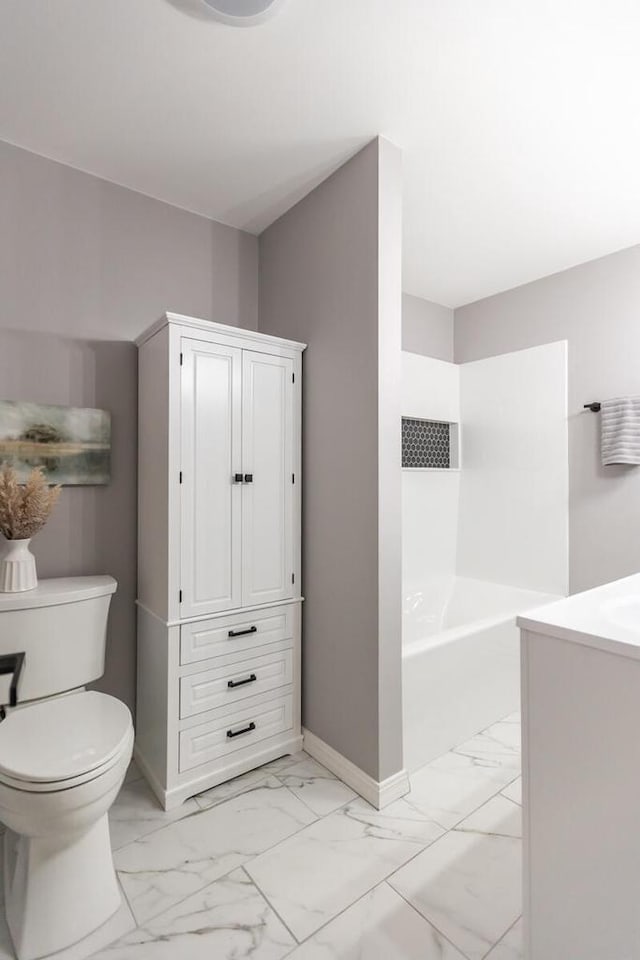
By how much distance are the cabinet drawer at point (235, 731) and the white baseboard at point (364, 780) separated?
0.67 ft

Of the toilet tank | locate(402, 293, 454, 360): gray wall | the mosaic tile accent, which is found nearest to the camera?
the toilet tank

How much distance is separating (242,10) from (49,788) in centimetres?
211

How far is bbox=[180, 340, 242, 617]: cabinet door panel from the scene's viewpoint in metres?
1.88

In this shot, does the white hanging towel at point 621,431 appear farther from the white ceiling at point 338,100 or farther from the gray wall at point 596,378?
the white ceiling at point 338,100

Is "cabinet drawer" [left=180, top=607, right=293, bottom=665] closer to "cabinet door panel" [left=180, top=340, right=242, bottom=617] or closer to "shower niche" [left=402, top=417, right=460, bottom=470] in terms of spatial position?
"cabinet door panel" [left=180, top=340, right=242, bottom=617]

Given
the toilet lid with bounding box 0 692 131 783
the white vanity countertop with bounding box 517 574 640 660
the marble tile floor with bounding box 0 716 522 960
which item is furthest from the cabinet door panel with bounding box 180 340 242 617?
the white vanity countertop with bounding box 517 574 640 660

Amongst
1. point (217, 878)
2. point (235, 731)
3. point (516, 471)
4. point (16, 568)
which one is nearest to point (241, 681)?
point (235, 731)

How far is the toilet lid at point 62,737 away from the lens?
1.28 metres

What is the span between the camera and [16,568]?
173 centimetres

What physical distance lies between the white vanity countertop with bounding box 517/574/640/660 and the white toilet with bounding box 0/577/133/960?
120 cm

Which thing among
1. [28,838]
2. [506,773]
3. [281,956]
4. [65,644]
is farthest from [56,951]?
[506,773]

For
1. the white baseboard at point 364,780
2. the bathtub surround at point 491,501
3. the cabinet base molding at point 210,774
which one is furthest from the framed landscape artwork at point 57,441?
the bathtub surround at point 491,501

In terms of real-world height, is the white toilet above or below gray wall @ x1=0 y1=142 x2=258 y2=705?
below

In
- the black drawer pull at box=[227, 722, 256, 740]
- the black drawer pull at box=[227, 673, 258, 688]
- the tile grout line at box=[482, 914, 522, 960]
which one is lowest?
the tile grout line at box=[482, 914, 522, 960]
